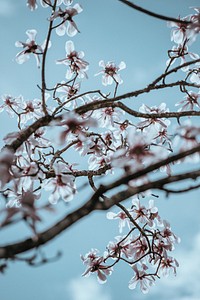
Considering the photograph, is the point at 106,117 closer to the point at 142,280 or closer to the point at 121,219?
the point at 121,219

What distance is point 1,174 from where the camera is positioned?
1199 millimetres

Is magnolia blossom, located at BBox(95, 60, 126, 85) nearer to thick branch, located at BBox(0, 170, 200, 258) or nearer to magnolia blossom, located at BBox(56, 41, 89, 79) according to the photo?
magnolia blossom, located at BBox(56, 41, 89, 79)

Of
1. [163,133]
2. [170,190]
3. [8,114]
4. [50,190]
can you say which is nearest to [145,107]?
[163,133]

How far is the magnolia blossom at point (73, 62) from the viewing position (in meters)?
2.92

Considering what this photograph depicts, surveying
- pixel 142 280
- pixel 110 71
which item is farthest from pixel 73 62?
pixel 142 280

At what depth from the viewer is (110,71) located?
3330mm

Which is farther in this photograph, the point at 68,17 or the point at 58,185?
the point at 68,17

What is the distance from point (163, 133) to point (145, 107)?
10.0 inches

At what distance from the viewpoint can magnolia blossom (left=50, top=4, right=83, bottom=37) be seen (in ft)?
7.66

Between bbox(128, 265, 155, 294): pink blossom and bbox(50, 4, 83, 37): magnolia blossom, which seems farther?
bbox(128, 265, 155, 294): pink blossom

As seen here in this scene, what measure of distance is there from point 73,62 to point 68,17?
589 millimetres

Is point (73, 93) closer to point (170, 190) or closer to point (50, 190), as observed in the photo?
point (50, 190)

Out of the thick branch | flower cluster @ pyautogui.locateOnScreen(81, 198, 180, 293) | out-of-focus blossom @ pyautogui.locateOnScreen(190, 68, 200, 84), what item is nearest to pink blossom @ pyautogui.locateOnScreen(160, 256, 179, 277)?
flower cluster @ pyautogui.locateOnScreen(81, 198, 180, 293)

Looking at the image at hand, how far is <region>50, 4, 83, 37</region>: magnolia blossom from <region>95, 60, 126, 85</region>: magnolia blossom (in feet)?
2.89
